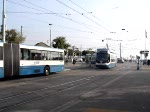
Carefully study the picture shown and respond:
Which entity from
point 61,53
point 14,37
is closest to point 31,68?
point 61,53

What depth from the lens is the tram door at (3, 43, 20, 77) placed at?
78.2ft

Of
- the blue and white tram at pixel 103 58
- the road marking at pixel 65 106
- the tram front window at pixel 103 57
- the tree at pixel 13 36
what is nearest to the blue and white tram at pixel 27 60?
the road marking at pixel 65 106

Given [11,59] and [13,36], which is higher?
[13,36]

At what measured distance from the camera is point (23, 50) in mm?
26344

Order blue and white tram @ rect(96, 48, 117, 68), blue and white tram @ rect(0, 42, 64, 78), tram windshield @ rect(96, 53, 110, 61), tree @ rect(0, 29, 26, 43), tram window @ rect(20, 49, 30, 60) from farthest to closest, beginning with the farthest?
tree @ rect(0, 29, 26, 43)
tram windshield @ rect(96, 53, 110, 61)
blue and white tram @ rect(96, 48, 117, 68)
tram window @ rect(20, 49, 30, 60)
blue and white tram @ rect(0, 42, 64, 78)

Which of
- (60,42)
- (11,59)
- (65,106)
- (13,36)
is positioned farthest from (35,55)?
(60,42)

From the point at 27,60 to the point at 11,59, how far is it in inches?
101

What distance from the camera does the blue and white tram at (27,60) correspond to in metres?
23.8

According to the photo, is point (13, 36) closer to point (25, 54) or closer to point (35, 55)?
point (35, 55)

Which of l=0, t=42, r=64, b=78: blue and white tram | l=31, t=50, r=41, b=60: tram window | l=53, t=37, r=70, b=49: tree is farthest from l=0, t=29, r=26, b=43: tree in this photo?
l=31, t=50, r=41, b=60: tram window

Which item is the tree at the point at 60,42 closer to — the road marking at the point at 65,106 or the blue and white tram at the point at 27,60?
the blue and white tram at the point at 27,60

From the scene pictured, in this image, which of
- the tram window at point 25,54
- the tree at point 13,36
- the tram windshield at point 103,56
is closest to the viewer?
the tram window at point 25,54

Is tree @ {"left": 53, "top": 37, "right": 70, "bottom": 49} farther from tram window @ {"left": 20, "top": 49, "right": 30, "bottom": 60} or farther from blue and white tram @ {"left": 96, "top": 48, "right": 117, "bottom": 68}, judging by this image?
tram window @ {"left": 20, "top": 49, "right": 30, "bottom": 60}

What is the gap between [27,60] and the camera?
2695 cm
